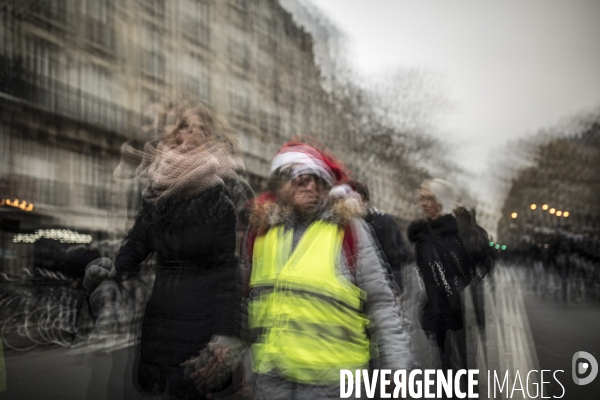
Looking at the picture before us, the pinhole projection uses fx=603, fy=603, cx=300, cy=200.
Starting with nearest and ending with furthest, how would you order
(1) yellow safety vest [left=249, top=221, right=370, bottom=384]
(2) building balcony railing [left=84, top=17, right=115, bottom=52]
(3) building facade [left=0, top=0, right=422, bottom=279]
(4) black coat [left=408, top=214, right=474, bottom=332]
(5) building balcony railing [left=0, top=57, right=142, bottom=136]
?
(1) yellow safety vest [left=249, top=221, right=370, bottom=384]
(4) black coat [left=408, top=214, right=474, bottom=332]
(3) building facade [left=0, top=0, right=422, bottom=279]
(2) building balcony railing [left=84, top=17, right=115, bottom=52]
(5) building balcony railing [left=0, top=57, right=142, bottom=136]

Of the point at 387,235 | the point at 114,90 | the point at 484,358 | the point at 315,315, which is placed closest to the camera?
the point at 315,315

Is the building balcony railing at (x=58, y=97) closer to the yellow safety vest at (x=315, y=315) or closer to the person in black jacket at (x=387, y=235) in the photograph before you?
the person in black jacket at (x=387, y=235)

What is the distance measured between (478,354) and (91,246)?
4.00 metres

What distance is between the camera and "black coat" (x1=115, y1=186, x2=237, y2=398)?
2.07m

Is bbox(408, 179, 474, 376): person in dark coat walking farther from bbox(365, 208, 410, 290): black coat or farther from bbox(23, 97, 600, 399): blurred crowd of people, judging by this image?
bbox(23, 97, 600, 399): blurred crowd of people

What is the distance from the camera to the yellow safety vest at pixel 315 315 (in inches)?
77.7

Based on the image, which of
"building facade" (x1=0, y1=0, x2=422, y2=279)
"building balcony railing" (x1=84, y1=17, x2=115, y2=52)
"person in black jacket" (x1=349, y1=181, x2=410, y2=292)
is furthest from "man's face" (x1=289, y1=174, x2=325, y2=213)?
"building balcony railing" (x1=84, y1=17, x2=115, y2=52)

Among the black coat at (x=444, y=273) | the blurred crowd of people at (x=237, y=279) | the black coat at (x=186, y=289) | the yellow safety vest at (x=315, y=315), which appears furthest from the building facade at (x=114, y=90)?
the black coat at (x=444, y=273)

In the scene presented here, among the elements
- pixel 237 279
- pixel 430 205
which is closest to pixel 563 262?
pixel 430 205

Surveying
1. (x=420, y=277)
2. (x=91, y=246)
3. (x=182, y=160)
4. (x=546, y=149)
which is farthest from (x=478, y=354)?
(x=91, y=246)

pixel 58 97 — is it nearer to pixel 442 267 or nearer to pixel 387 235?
pixel 387 235

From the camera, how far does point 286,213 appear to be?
211 centimetres

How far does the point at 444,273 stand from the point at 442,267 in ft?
0.13

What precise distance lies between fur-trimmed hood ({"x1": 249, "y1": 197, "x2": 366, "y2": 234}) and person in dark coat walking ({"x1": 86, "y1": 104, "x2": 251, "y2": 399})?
0.28ft
